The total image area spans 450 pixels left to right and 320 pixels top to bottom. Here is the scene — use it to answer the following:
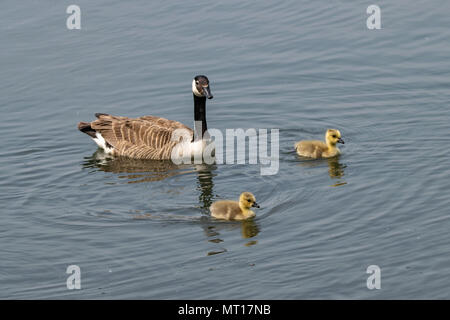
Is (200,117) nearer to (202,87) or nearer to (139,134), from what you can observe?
(202,87)

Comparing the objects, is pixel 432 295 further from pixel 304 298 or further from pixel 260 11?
pixel 260 11

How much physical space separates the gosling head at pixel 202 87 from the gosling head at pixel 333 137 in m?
2.28

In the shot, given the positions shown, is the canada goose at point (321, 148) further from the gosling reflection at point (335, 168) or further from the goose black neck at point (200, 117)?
the goose black neck at point (200, 117)

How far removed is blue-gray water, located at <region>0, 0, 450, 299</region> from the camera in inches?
456

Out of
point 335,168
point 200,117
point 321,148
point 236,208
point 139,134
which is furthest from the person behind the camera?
point 200,117

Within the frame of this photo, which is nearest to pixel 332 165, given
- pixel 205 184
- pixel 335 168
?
pixel 335 168

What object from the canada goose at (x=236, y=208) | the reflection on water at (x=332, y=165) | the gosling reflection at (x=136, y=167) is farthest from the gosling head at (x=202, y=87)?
the canada goose at (x=236, y=208)

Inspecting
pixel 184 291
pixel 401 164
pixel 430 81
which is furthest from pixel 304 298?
pixel 430 81

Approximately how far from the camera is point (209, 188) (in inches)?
587

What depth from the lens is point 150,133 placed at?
16781mm

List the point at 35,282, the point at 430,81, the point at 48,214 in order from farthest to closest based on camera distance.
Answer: the point at 430,81 → the point at 48,214 → the point at 35,282

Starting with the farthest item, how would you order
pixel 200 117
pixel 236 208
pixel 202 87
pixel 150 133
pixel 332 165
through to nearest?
pixel 200 117 → pixel 150 133 → pixel 202 87 → pixel 332 165 → pixel 236 208

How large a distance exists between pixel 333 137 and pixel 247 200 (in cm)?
320

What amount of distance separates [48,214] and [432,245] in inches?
242
